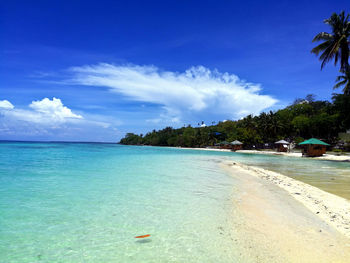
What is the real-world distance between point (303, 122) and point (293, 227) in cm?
6298

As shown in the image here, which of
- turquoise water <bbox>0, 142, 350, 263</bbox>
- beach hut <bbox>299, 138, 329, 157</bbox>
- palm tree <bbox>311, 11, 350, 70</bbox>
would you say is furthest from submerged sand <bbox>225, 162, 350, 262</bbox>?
beach hut <bbox>299, 138, 329, 157</bbox>

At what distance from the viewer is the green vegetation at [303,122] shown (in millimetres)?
23016

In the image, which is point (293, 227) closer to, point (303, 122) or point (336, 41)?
point (336, 41)

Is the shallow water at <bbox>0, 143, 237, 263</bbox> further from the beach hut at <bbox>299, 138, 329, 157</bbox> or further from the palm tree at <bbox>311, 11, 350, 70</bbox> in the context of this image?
the beach hut at <bbox>299, 138, 329, 157</bbox>

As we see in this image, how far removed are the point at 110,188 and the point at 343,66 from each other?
27483 millimetres

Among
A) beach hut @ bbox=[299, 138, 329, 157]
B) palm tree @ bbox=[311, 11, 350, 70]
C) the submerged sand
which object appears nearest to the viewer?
the submerged sand

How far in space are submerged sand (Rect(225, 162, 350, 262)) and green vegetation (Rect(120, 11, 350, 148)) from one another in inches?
907

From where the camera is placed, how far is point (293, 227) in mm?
4207

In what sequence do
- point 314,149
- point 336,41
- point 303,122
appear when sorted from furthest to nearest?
point 303,122 < point 314,149 < point 336,41

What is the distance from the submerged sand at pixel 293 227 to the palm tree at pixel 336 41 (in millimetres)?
22395

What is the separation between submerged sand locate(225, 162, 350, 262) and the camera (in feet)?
10.3

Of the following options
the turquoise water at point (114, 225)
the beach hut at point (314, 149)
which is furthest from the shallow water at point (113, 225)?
the beach hut at point (314, 149)

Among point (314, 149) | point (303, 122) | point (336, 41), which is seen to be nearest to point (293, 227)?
point (336, 41)

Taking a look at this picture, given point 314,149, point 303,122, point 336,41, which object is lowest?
point 314,149
